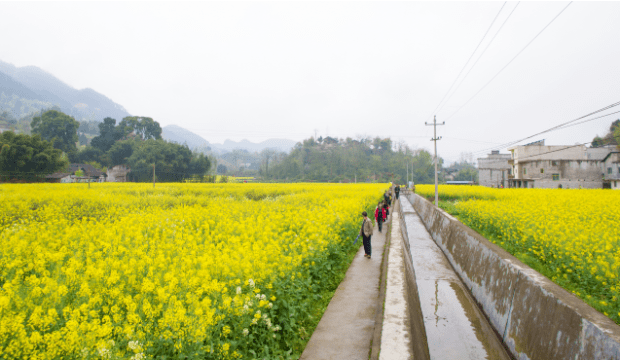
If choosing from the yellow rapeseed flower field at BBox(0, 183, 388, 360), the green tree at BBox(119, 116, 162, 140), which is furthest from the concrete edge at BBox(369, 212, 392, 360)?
the green tree at BBox(119, 116, 162, 140)

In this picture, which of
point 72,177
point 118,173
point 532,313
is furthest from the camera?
point 118,173

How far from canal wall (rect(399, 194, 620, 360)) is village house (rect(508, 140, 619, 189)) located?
44.2 metres

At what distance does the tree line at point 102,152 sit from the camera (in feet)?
97.4

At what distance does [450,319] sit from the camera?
6.19 m

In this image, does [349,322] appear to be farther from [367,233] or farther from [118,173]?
[118,173]

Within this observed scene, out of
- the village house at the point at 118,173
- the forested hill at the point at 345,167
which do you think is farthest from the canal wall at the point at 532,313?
the forested hill at the point at 345,167

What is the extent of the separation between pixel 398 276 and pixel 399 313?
2.14 metres

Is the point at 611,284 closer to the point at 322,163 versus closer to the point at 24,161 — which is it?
the point at 24,161

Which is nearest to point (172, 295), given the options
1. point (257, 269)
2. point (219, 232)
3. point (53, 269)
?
point (257, 269)

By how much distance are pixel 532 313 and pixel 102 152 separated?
9058cm

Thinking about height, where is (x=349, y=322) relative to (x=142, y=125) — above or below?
below

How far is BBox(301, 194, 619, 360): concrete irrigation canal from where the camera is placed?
3.65 metres

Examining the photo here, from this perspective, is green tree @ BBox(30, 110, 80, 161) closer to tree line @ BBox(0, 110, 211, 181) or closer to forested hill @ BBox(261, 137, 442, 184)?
tree line @ BBox(0, 110, 211, 181)

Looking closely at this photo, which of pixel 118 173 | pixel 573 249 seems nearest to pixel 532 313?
pixel 573 249
